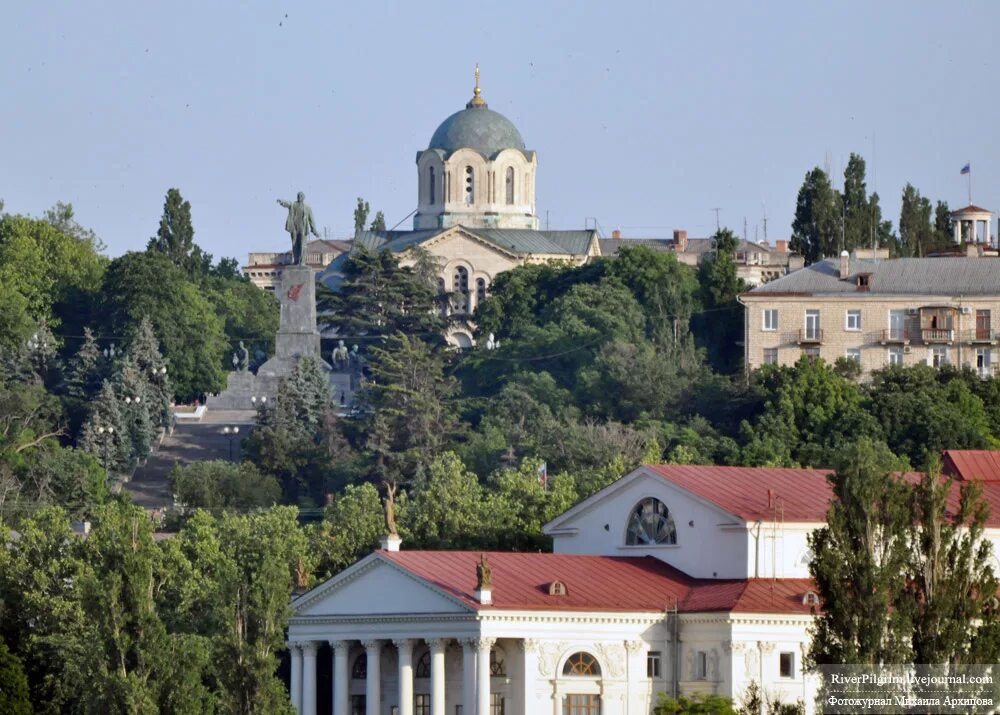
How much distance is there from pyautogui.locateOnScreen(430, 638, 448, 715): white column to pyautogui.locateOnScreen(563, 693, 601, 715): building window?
284cm

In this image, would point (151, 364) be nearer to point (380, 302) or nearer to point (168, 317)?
point (168, 317)

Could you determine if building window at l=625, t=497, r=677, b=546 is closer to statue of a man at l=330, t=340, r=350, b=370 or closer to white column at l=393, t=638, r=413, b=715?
Result: white column at l=393, t=638, r=413, b=715

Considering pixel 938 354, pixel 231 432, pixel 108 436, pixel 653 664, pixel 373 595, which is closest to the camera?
pixel 653 664

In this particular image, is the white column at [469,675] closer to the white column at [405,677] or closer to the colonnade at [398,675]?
the colonnade at [398,675]

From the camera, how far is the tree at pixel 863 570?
75.3 m


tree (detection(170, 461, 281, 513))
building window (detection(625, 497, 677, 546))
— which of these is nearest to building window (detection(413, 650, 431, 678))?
building window (detection(625, 497, 677, 546))

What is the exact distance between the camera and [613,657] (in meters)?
89.4

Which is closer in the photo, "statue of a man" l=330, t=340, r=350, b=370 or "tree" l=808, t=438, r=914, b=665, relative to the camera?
"tree" l=808, t=438, r=914, b=665

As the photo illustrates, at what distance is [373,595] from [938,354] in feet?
181

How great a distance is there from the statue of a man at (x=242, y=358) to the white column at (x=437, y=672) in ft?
236

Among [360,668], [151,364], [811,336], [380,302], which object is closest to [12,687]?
[360,668]

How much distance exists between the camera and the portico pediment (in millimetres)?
89562

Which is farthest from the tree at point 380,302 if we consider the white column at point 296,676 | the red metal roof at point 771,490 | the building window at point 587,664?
the building window at point 587,664

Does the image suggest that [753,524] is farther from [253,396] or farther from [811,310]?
[253,396]
